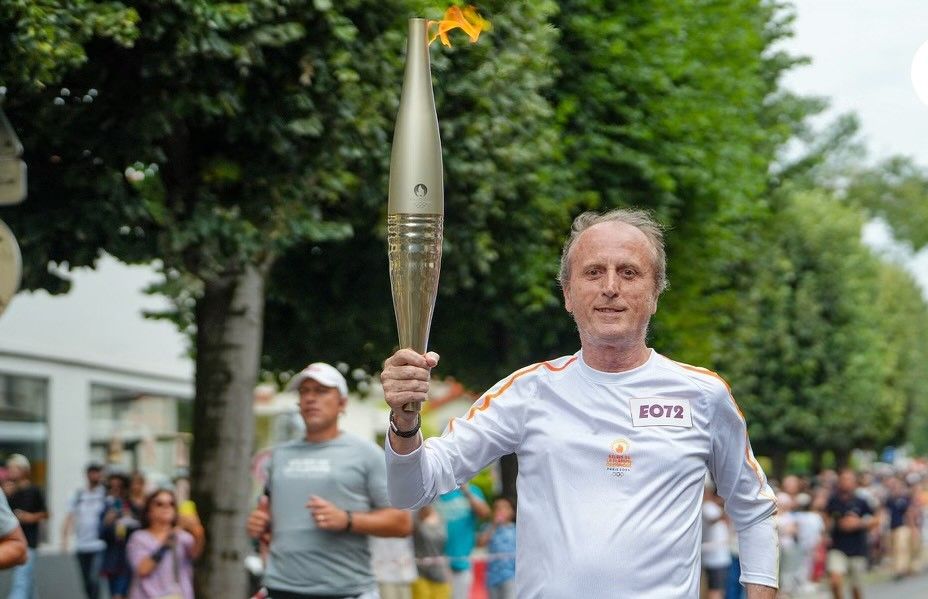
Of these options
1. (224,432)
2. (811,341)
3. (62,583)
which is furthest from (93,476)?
(811,341)

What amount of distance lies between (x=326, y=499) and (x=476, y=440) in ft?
12.4

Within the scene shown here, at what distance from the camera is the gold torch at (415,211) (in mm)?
3854

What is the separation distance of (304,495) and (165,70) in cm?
425

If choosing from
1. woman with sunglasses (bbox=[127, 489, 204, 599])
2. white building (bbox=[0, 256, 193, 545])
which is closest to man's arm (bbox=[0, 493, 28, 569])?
woman with sunglasses (bbox=[127, 489, 204, 599])

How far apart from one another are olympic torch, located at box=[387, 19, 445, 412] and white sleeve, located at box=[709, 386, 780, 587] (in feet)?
3.53

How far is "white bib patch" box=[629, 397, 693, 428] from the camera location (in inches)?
176

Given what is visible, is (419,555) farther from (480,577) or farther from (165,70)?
(165,70)

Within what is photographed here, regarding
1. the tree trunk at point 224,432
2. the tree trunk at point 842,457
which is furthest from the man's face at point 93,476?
the tree trunk at point 842,457

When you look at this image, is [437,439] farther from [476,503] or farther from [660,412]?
[476,503]

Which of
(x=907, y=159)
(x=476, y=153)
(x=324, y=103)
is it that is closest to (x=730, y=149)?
(x=476, y=153)

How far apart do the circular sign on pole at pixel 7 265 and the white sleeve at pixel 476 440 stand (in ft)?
11.7

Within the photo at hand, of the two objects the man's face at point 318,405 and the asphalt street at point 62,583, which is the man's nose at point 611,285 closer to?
the man's face at point 318,405

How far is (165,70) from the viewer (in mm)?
11438

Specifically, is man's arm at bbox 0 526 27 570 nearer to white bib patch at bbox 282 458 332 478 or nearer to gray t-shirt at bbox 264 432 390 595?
gray t-shirt at bbox 264 432 390 595
